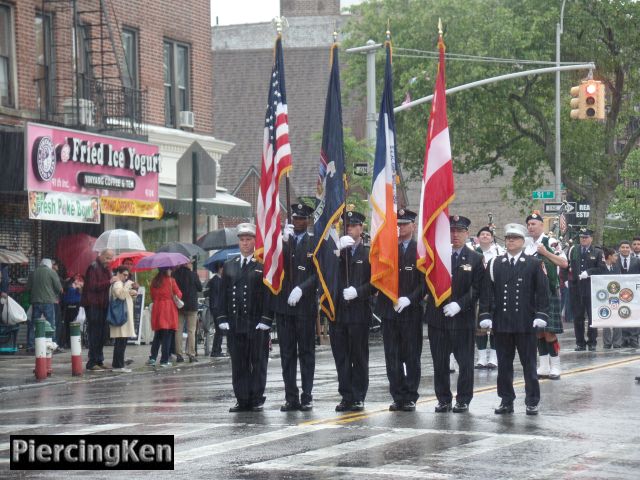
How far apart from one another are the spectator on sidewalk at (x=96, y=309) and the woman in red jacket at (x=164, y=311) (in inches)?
29.9

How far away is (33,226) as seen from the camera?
95.3 ft

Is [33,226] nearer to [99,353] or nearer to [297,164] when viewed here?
[99,353]

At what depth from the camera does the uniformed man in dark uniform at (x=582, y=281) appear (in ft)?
81.6

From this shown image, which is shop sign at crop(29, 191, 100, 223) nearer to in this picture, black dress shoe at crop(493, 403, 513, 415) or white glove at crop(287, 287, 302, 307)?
white glove at crop(287, 287, 302, 307)

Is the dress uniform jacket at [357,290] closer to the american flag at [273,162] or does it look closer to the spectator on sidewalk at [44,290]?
the american flag at [273,162]

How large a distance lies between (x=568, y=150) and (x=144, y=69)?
76.7 ft

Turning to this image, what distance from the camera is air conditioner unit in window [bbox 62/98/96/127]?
95.2 ft

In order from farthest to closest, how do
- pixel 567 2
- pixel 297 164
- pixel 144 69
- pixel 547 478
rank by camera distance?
1. pixel 297 164
2. pixel 567 2
3. pixel 144 69
4. pixel 547 478

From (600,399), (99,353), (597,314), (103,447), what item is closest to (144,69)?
(99,353)

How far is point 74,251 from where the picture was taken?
2961cm

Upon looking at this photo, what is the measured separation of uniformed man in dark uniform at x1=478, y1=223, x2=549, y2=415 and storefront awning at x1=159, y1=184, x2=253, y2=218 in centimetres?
1726

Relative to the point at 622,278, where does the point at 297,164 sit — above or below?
above

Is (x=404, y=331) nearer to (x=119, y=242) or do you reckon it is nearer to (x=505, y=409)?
(x=505, y=409)

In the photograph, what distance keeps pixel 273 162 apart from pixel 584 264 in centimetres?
1060
